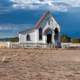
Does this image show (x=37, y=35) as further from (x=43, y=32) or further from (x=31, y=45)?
(x=31, y=45)

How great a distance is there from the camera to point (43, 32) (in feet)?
176

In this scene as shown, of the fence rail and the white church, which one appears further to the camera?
the white church

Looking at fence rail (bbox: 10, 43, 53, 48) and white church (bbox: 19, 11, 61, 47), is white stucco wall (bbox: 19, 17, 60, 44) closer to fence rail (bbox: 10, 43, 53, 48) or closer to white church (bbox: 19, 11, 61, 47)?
white church (bbox: 19, 11, 61, 47)

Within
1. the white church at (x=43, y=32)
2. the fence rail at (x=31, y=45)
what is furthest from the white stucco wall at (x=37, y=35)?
the fence rail at (x=31, y=45)

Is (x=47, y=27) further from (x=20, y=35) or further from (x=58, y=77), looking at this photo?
(x=58, y=77)

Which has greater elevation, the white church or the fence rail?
the white church

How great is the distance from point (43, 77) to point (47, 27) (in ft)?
133

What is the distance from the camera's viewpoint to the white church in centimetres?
5334

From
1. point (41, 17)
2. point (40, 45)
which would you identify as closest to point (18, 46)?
point (40, 45)

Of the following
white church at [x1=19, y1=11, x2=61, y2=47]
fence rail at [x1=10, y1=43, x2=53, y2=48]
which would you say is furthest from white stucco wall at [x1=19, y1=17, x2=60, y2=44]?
fence rail at [x1=10, y1=43, x2=53, y2=48]

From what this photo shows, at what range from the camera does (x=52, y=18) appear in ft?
177

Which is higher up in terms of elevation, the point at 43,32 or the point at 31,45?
the point at 43,32

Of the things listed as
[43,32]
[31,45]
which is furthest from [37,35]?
[31,45]

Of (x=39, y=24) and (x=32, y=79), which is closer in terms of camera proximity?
(x=32, y=79)
